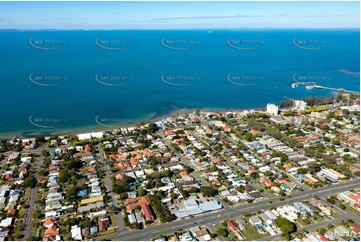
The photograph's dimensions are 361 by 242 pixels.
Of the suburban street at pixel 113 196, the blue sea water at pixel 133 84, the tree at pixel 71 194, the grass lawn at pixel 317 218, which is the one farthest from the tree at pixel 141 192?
the blue sea water at pixel 133 84

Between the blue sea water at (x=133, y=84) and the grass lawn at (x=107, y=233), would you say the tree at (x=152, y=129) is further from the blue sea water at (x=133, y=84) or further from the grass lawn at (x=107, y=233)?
the grass lawn at (x=107, y=233)

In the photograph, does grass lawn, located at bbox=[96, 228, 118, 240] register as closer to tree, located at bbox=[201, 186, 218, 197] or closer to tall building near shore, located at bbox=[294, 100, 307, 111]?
tree, located at bbox=[201, 186, 218, 197]

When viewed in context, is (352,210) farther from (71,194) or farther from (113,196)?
(71,194)

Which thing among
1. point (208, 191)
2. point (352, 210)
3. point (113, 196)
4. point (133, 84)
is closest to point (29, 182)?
point (113, 196)

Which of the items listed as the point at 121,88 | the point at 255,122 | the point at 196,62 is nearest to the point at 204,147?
the point at 255,122

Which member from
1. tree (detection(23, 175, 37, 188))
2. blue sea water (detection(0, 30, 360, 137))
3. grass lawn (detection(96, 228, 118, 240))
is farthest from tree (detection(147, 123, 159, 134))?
grass lawn (detection(96, 228, 118, 240))

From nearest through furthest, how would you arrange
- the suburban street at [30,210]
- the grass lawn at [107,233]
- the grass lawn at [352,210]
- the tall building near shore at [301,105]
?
the grass lawn at [107,233], the suburban street at [30,210], the grass lawn at [352,210], the tall building near shore at [301,105]

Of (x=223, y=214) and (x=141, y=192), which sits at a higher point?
(x=141, y=192)

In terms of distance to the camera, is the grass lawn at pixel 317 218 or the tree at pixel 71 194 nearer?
the grass lawn at pixel 317 218
